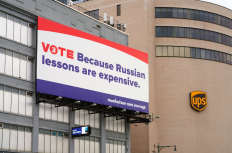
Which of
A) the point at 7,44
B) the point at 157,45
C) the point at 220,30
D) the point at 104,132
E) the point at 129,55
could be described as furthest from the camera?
the point at 220,30

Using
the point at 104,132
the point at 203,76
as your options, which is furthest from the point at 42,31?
the point at 203,76

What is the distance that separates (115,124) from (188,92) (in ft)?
90.4

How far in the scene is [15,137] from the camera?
1492 inches

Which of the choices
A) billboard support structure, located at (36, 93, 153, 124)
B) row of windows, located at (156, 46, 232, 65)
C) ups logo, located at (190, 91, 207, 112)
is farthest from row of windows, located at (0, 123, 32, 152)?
ups logo, located at (190, 91, 207, 112)

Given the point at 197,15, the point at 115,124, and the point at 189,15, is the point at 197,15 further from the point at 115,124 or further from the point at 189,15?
the point at 115,124

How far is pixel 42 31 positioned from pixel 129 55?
52.9ft

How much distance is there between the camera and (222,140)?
77.4 meters

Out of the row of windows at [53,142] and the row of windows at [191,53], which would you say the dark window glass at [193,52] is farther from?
the row of windows at [53,142]

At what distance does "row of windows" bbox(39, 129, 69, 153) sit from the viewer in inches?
1606

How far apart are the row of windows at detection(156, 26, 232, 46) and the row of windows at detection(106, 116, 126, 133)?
28.6 metres

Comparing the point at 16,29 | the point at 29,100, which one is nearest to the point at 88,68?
the point at 29,100

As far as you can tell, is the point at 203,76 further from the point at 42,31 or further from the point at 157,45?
the point at 42,31

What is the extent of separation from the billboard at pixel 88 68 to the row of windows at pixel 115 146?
4.96m

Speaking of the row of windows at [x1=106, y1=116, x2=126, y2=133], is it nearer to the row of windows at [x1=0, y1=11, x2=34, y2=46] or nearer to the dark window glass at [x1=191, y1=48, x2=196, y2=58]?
the row of windows at [x1=0, y1=11, x2=34, y2=46]
